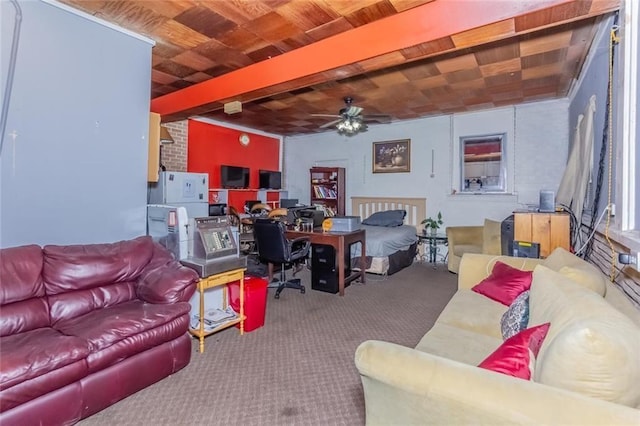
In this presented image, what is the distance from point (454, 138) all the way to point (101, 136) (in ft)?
17.4

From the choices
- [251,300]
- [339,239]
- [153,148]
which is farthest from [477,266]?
[153,148]

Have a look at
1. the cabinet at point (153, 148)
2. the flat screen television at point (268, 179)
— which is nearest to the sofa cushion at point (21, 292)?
the cabinet at point (153, 148)

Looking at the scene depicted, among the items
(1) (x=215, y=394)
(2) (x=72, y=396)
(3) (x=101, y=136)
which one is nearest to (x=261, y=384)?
(1) (x=215, y=394)

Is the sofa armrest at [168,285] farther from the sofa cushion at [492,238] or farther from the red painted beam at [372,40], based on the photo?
the sofa cushion at [492,238]

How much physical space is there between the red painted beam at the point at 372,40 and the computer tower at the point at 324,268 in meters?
2.12

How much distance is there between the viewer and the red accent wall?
6.00m

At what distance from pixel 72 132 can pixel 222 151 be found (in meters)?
3.94

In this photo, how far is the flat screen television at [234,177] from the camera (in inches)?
243

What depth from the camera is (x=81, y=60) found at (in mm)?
2625

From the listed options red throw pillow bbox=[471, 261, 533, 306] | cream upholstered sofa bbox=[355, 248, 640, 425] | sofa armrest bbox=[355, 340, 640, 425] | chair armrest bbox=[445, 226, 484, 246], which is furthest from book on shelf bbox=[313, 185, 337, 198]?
sofa armrest bbox=[355, 340, 640, 425]

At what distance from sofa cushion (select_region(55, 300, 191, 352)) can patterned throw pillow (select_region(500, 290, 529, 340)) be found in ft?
6.76

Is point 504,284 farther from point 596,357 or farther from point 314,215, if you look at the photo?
point 314,215

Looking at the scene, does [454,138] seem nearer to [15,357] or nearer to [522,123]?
[522,123]

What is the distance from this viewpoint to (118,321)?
2.02m
